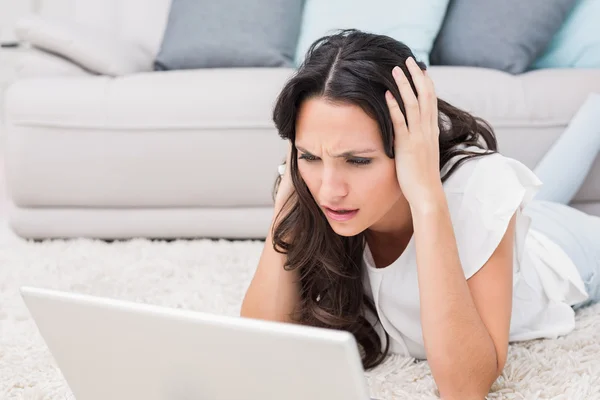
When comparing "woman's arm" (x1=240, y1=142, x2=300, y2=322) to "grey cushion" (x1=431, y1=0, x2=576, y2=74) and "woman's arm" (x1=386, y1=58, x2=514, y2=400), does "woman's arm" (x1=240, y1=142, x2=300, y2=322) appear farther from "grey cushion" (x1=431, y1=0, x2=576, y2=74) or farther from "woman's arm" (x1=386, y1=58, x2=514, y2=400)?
"grey cushion" (x1=431, y1=0, x2=576, y2=74)

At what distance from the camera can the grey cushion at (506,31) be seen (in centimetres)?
265

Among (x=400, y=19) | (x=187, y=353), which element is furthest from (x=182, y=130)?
(x=187, y=353)

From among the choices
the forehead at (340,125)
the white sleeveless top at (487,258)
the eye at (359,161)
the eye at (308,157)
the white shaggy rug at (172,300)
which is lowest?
the white shaggy rug at (172,300)

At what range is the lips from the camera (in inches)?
Result: 49.7

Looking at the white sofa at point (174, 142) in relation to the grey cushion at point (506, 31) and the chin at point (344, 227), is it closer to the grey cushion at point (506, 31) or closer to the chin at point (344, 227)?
the grey cushion at point (506, 31)

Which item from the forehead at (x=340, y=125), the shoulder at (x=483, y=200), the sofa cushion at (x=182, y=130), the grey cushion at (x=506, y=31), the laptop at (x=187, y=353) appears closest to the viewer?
the laptop at (x=187, y=353)

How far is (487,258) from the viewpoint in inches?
52.0

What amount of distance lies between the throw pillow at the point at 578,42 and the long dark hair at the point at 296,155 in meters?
1.35

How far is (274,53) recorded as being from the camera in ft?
9.24

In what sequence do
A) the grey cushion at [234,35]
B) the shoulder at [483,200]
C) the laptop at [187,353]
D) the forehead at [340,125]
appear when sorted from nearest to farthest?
1. the laptop at [187,353]
2. the forehead at [340,125]
3. the shoulder at [483,200]
4. the grey cushion at [234,35]

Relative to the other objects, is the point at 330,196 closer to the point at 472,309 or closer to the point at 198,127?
the point at 472,309

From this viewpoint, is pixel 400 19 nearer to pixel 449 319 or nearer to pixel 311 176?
pixel 311 176

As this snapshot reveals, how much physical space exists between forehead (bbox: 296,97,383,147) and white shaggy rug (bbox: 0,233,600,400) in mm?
522

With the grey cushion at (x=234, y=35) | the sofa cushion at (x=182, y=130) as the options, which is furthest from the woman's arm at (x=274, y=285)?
the grey cushion at (x=234, y=35)
